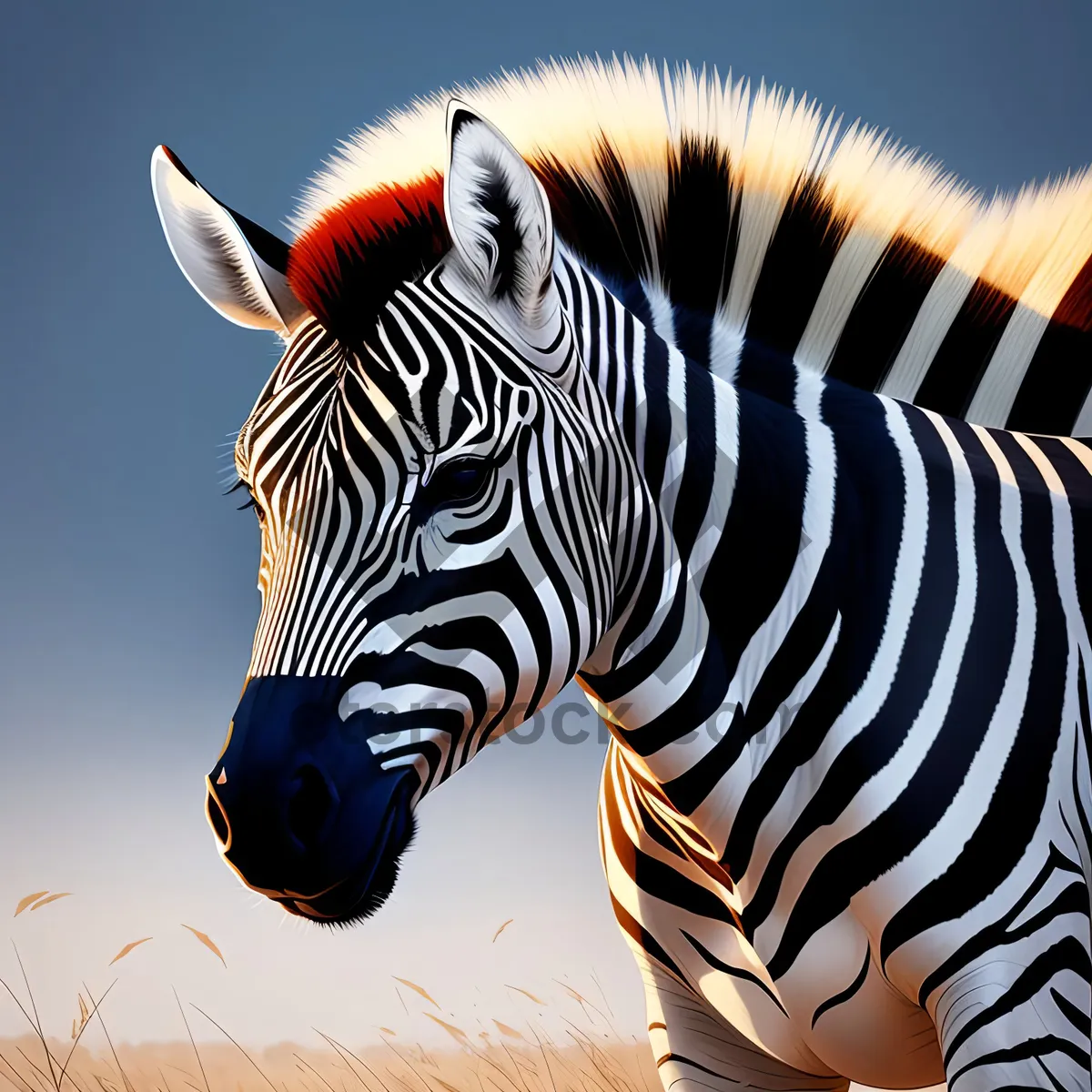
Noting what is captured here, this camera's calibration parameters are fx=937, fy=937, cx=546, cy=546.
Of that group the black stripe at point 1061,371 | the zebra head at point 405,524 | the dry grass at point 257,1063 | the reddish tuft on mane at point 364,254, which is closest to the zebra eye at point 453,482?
the zebra head at point 405,524

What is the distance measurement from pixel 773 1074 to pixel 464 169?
97 cm

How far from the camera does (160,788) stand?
2062 mm

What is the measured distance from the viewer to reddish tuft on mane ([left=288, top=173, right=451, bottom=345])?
31.3 inches

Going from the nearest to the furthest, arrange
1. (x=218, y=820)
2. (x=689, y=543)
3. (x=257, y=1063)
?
(x=218, y=820)
(x=689, y=543)
(x=257, y=1063)

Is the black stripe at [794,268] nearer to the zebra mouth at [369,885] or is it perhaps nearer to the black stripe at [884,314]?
the black stripe at [884,314]

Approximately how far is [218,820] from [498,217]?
51cm

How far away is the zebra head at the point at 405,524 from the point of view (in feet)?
2.14

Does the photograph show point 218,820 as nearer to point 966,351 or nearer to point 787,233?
point 787,233

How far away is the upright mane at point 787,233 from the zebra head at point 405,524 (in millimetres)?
192

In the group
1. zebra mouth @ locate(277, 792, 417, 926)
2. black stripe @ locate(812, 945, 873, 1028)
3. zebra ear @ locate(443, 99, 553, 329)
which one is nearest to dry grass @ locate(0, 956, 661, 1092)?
black stripe @ locate(812, 945, 873, 1028)

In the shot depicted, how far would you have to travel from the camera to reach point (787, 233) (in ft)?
3.37

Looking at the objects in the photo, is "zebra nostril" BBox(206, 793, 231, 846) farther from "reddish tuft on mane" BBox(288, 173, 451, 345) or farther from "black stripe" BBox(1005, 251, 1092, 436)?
"black stripe" BBox(1005, 251, 1092, 436)

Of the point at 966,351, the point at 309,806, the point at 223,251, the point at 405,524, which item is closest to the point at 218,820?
the point at 309,806

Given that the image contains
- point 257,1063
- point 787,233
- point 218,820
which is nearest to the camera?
point 218,820
